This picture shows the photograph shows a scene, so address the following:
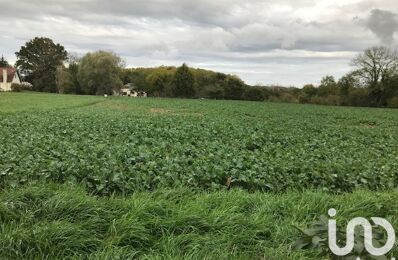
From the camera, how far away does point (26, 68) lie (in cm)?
11906

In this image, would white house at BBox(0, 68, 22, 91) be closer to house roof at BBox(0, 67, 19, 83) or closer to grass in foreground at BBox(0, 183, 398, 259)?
house roof at BBox(0, 67, 19, 83)

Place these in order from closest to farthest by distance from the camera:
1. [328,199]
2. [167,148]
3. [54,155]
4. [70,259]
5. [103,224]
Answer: [70,259] < [103,224] < [328,199] < [54,155] < [167,148]

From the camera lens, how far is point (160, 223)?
201 inches

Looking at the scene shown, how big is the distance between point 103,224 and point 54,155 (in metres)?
5.47

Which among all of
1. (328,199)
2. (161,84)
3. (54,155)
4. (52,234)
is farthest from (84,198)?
(161,84)

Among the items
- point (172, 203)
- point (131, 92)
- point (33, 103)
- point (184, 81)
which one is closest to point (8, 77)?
point (131, 92)

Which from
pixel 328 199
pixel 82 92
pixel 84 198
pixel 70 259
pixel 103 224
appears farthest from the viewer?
pixel 82 92

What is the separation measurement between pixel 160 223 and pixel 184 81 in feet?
316

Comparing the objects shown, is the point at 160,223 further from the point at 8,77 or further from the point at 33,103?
the point at 8,77

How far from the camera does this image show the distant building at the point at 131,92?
Result: 114 metres

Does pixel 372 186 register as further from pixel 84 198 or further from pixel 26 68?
pixel 26 68

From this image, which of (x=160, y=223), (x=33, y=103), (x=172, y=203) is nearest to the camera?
(x=160, y=223)

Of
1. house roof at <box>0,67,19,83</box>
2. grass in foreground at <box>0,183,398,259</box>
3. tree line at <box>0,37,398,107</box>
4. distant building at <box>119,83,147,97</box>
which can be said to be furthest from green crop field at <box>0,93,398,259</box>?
house roof at <box>0,67,19,83</box>

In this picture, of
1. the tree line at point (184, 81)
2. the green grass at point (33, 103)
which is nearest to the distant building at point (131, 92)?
the tree line at point (184, 81)
